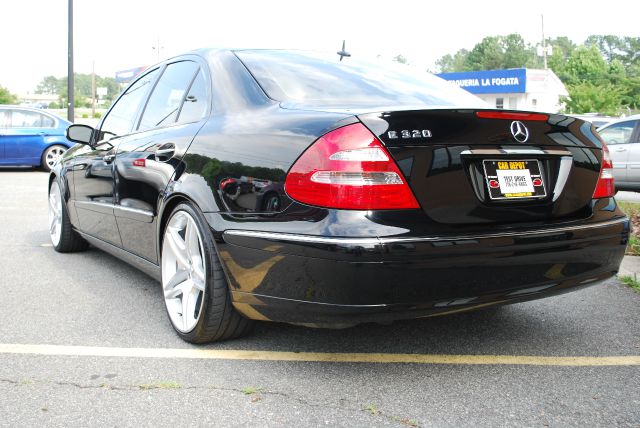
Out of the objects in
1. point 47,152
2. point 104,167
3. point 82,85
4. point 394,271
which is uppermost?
point 82,85

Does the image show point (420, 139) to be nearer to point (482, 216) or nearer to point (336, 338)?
point (482, 216)

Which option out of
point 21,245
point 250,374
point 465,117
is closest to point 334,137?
point 465,117

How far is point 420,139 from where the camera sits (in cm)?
270

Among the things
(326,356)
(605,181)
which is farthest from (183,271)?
(605,181)

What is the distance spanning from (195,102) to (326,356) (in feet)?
5.16

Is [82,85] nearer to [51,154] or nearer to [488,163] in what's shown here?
[51,154]

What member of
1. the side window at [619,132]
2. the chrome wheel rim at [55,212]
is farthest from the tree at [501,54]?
the chrome wheel rim at [55,212]

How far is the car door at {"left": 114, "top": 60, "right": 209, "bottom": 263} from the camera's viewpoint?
364 centimetres

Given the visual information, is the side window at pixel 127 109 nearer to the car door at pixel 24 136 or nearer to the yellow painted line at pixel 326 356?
the yellow painted line at pixel 326 356

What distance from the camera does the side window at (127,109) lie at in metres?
4.61

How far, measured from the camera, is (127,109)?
4859 mm

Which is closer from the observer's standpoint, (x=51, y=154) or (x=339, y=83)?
(x=339, y=83)

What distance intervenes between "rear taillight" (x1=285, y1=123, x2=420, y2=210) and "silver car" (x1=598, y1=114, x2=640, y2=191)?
10.7 meters

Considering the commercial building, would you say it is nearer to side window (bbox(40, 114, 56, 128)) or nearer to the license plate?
side window (bbox(40, 114, 56, 128))
